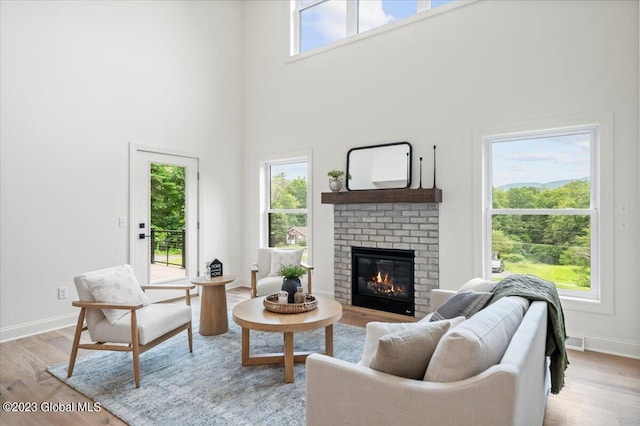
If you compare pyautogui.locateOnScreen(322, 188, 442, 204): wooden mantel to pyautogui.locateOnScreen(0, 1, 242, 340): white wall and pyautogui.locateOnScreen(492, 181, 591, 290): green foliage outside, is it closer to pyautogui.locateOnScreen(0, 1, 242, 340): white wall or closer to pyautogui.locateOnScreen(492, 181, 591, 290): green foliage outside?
pyautogui.locateOnScreen(492, 181, 591, 290): green foliage outside

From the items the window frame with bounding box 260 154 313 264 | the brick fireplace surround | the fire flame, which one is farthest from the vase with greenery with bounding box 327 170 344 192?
the fire flame

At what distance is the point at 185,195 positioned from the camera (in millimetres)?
5367

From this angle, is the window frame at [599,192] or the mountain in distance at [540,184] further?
the mountain in distance at [540,184]

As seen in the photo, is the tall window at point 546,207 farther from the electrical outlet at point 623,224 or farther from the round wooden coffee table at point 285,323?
the round wooden coffee table at point 285,323

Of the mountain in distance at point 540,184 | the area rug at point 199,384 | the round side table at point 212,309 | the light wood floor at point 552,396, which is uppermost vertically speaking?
the mountain in distance at point 540,184

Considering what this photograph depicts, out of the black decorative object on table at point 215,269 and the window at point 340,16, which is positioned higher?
the window at point 340,16

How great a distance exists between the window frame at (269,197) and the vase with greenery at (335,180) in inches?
22.1

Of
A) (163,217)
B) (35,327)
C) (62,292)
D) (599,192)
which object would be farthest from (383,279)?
(35,327)

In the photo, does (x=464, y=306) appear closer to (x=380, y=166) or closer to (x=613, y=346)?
(x=613, y=346)

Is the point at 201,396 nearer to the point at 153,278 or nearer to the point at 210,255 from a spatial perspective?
the point at 153,278

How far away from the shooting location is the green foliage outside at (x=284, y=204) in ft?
18.4

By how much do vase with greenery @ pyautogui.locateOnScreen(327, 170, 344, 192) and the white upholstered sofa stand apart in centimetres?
321

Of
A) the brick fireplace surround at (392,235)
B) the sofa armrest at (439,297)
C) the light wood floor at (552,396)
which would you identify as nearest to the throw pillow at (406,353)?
the light wood floor at (552,396)

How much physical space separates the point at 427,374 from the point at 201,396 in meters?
1.73
